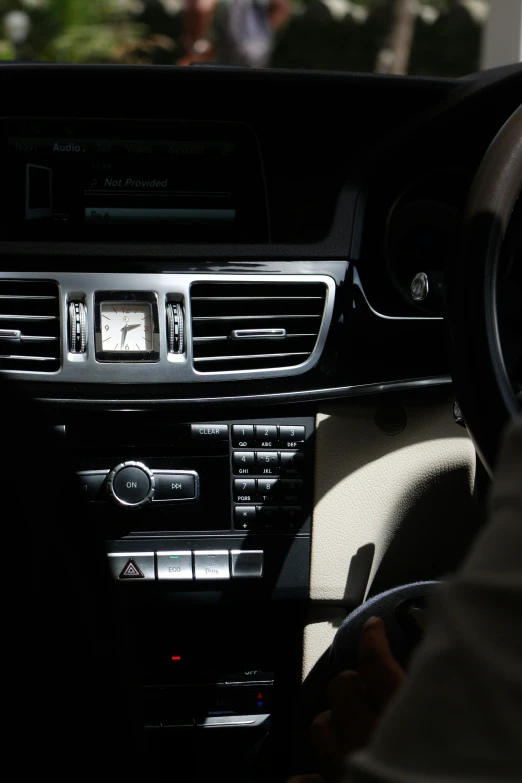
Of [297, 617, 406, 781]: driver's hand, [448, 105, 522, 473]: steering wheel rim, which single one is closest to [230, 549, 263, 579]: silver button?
[448, 105, 522, 473]: steering wheel rim

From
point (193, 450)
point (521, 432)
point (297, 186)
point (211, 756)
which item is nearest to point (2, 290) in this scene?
point (193, 450)

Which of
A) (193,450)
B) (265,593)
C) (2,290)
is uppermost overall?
(2,290)

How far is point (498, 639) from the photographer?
56 cm

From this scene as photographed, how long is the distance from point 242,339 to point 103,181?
1.39 ft

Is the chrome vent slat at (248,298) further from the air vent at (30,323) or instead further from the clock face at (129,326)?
the air vent at (30,323)

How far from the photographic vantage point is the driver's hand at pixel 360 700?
1038 mm

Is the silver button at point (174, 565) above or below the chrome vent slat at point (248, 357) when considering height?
below

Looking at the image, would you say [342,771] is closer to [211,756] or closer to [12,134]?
[211,756]

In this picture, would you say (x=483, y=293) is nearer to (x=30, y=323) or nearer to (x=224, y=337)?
(x=224, y=337)

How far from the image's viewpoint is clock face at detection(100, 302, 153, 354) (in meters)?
1.84

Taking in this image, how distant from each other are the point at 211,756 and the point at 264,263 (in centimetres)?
106

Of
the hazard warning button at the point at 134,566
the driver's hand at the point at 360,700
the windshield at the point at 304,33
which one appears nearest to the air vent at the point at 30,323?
the hazard warning button at the point at 134,566

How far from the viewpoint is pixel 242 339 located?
189 centimetres

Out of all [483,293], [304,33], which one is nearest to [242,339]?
[483,293]
